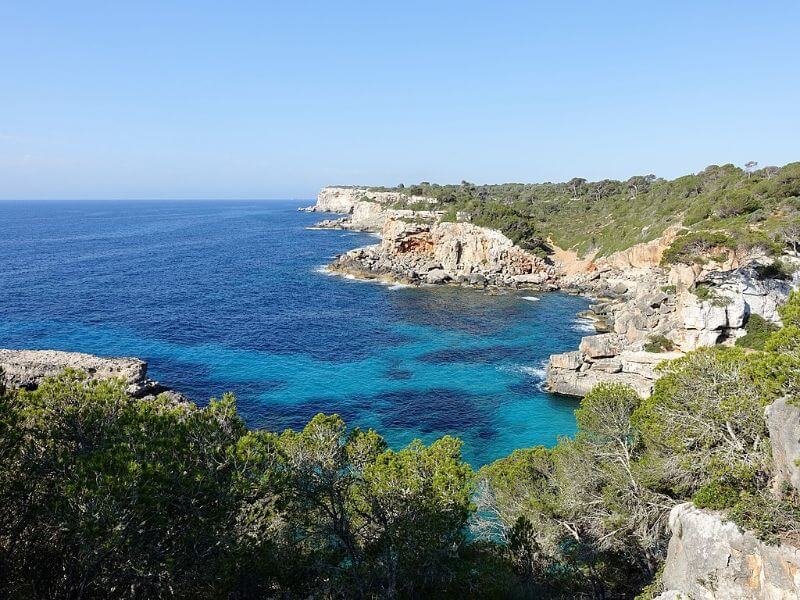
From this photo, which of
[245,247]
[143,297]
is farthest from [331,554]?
[245,247]

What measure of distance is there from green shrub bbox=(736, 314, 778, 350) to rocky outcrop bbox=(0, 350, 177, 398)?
4624 centimetres

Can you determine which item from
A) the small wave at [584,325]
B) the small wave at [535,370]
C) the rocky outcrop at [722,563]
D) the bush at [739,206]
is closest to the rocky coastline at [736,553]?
the rocky outcrop at [722,563]

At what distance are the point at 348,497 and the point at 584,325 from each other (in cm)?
4983

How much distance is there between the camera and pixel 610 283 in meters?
75.7

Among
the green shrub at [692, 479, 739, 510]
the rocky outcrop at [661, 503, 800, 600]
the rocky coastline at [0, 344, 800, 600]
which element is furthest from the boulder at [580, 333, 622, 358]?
the green shrub at [692, 479, 739, 510]

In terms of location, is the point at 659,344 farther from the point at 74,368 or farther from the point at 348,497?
the point at 74,368

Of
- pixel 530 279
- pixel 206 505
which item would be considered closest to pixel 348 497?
pixel 206 505

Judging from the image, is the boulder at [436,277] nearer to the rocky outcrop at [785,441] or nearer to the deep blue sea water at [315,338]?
the deep blue sea water at [315,338]

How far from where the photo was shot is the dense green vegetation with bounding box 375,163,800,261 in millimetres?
57938

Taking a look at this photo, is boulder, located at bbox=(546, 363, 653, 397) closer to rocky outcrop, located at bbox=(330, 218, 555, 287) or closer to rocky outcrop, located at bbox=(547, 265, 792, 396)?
rocky outcrop, located at bbox=(547, 265, 792, 396)

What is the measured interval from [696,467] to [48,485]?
17.4 m

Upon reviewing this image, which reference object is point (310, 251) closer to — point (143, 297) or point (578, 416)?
point (143, 297)

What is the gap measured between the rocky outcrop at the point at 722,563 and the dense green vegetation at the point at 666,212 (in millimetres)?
49257

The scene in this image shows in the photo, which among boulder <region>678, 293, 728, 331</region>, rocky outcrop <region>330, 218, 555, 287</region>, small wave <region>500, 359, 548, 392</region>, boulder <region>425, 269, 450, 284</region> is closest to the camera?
boulder <region>678, 293, 728, 331</region>
